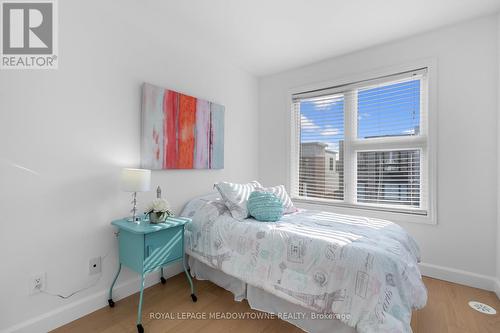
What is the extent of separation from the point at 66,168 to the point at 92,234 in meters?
0.55

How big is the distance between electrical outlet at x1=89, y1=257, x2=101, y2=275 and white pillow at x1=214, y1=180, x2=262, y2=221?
114cm

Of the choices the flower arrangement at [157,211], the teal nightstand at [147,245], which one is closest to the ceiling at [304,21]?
the flower arrangement at [157,211]

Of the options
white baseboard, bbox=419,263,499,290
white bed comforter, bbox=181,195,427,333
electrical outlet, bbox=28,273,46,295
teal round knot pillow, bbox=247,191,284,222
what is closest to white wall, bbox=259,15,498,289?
white baseboard, bbox=419,263,499,290

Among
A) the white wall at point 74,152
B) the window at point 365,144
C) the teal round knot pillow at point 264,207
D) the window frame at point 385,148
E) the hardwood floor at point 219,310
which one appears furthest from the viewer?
the window at point 365,144

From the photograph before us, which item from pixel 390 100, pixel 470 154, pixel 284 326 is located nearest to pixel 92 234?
pixel 284 326

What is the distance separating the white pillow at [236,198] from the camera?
2293 mm

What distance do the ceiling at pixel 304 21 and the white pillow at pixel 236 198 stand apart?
1.59m

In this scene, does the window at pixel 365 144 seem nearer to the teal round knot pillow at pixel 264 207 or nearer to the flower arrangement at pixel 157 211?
the teal round knot pillow at pixel 264 207

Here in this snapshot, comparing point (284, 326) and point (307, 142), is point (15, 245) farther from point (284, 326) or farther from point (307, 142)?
point (307, 142)

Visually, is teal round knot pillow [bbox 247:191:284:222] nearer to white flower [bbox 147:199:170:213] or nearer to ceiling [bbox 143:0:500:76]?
white flower [bbox 147:199:170:213]

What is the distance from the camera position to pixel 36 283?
1.65 m

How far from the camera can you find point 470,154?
7.72 ft

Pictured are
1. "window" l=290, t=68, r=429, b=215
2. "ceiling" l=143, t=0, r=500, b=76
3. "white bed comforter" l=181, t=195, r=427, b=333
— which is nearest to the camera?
"white bed comforter" l=181, t=195, r=427, b=333

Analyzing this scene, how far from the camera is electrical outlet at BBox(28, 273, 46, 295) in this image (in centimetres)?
162
